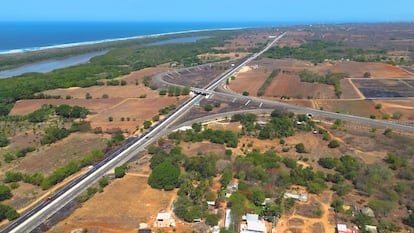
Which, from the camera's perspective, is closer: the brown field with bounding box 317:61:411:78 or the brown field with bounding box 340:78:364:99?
the brown field with bounding box 340:78:364:99

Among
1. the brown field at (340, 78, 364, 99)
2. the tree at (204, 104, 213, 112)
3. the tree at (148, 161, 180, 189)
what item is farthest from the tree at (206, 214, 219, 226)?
the brown field at (340, 78, 364, 99)

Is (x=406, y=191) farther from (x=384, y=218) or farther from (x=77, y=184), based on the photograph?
(x=77, y=184)

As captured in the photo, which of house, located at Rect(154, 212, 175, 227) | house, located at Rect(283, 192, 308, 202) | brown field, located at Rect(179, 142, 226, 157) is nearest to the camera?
house, located at Rect(154, 212, 175, 227)

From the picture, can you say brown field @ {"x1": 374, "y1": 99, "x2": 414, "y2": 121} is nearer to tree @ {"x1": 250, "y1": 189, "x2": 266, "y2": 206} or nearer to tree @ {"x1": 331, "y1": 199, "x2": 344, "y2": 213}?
tree @ {"x1": 331, "y1": 199, "x2": 344, "y2": 213}

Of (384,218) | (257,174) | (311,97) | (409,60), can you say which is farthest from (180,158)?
(409,60)

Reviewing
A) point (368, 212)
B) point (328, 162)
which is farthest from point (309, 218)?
point (328, 162)

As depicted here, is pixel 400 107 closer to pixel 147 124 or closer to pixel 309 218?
pixel 309 218

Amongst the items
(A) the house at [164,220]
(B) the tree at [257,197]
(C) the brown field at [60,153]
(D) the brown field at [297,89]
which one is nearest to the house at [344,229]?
(B) the tree at [257,197]
